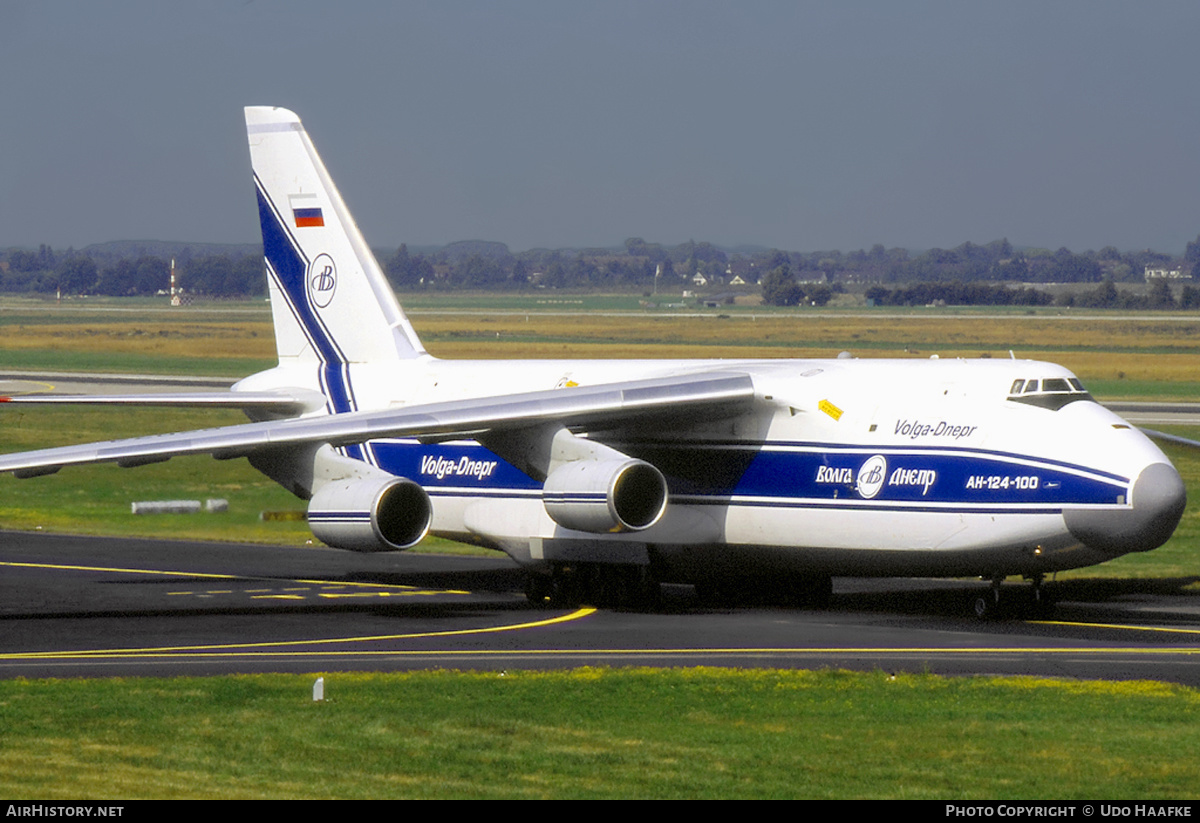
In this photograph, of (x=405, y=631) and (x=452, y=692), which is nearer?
(x=452, y=692)

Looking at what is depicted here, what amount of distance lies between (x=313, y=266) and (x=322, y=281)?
32 cm

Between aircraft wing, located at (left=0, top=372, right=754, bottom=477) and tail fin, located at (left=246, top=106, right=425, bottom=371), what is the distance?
18.9ft

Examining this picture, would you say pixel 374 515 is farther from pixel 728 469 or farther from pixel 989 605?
pixel 989 605

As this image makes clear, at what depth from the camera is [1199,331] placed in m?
128

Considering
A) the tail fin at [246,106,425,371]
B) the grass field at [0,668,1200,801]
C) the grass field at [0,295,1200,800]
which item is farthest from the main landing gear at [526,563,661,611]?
the grass field at [0,668,1200,801]

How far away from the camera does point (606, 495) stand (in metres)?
23.7

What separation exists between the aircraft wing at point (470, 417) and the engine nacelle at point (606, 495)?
0.84m

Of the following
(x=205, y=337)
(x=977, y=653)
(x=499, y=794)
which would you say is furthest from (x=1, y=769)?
(x=205, y=337)

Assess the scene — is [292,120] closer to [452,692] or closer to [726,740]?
[452,692]

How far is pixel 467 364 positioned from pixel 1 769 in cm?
1682

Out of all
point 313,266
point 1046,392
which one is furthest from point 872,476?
point 313,266

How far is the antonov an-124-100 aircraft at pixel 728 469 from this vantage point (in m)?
22.4

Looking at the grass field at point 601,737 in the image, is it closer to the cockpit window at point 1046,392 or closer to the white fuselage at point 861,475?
the white fuselage at point 861,475
